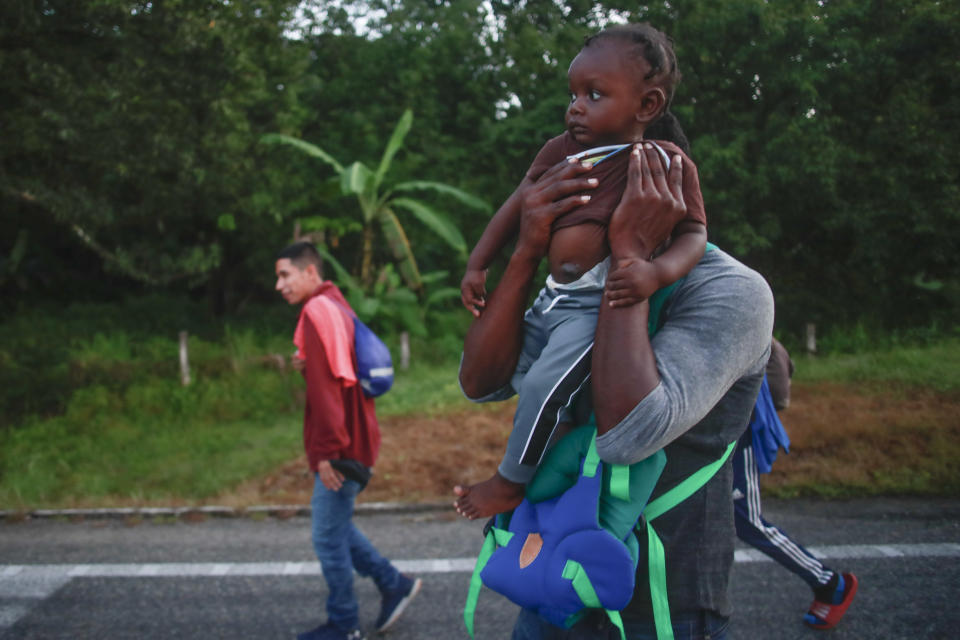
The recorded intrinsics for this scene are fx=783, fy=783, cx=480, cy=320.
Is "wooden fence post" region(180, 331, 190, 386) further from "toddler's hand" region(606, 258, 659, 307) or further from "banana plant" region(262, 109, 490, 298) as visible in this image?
"toddler's hand" region(606, 258, 659, 307)

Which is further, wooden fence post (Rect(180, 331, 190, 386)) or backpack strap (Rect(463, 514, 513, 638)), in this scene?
wooden fence post (Rect(180, 331, 190, 386))

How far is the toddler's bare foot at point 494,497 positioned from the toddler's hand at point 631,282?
1.58 feet

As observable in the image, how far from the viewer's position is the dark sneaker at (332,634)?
366 centimetres

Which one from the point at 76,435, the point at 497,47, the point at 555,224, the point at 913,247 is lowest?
the point at 76,435

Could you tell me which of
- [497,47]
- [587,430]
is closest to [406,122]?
[497,47]

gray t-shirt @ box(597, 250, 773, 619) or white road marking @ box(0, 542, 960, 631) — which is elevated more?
gray t-shirt @ box(597, 250, 773, 619)

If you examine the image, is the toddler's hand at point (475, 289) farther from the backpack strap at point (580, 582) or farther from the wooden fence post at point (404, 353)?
the wooden fence post at point (404, 353)

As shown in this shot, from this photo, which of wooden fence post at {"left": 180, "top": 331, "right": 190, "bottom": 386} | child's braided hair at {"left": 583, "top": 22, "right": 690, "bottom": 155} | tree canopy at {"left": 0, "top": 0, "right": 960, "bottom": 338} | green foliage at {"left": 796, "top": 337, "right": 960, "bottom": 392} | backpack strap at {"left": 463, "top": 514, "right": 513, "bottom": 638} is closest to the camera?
child's braided hair at {"left": 583, "top": 22, "right": 690, "bottom": 155}

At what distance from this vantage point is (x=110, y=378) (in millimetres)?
10523

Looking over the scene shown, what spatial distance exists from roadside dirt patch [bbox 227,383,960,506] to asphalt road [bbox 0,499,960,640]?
0.27 metres

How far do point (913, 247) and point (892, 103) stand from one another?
1.52 meters

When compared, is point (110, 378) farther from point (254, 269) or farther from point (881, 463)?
point (881, 463)

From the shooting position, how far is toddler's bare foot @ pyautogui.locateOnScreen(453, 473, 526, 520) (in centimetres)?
164

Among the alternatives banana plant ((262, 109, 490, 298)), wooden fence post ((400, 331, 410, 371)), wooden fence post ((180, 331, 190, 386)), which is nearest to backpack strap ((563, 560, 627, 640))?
banana plant ((262, 109, 490, 298))
